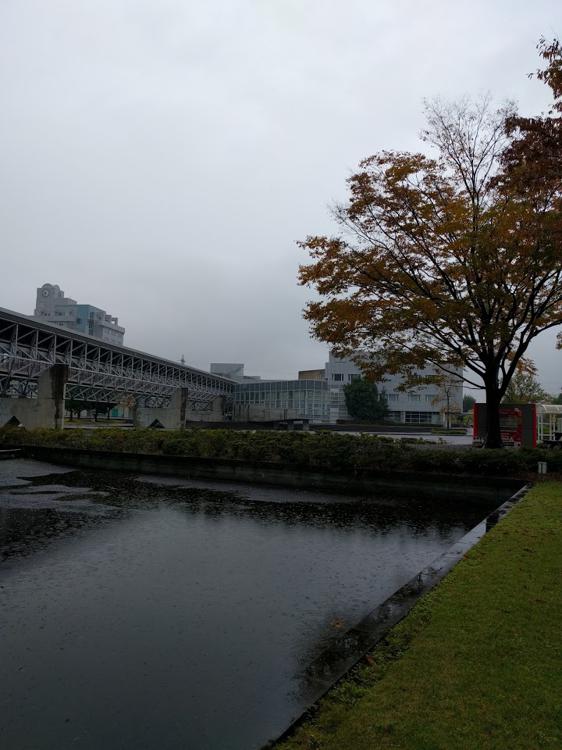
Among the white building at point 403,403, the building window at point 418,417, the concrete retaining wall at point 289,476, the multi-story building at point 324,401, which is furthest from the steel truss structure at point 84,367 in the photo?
the building window at point 418,417

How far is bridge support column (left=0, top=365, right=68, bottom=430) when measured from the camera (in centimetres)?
2822

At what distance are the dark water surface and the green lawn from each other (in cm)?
49

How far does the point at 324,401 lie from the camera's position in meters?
86.9

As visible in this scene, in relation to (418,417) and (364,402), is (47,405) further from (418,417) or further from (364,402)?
(418,417)

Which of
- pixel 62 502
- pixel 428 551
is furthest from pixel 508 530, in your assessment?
pixel 62 502

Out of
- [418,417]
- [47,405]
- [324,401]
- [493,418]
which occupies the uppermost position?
[324,401]

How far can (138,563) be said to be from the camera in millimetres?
7191

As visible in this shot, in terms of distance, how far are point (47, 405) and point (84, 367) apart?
73.0 feet

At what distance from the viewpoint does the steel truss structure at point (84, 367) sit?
130ft

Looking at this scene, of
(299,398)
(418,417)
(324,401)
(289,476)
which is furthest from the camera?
(418,417)

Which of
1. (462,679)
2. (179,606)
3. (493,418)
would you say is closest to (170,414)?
(493,418)

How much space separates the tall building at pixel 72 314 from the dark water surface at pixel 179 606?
112117mm

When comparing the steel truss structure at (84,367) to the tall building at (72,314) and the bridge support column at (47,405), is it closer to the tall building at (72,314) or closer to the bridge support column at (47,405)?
the bridge support column at (47,405)

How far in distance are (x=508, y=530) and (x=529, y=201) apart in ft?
38.9
